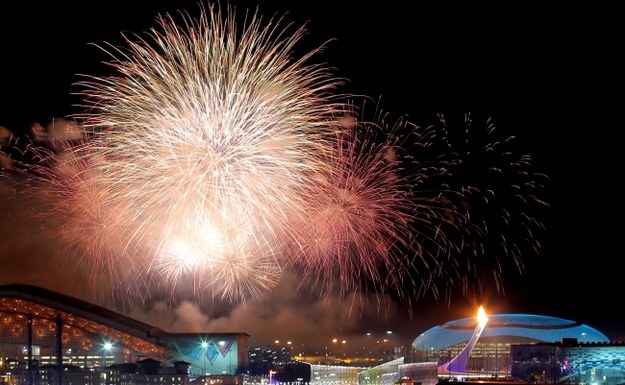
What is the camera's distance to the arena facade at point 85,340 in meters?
54.7

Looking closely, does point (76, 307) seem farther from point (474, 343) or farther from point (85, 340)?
point (474, 343)

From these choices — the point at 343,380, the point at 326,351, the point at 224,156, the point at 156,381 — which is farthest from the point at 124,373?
the point at 326,351

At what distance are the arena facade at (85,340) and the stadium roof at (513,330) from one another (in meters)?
20.7

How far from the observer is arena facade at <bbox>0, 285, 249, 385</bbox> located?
54.7m

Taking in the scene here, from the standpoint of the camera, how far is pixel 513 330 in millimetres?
72000

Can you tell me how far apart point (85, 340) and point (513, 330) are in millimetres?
38044

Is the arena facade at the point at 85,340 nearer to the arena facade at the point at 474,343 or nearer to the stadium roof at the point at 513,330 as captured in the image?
the arena facade at the point at 474,343

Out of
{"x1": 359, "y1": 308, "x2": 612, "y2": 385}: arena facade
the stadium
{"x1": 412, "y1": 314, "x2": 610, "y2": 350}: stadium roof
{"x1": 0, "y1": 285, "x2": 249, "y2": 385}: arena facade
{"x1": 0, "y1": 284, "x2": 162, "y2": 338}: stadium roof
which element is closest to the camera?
the stadium

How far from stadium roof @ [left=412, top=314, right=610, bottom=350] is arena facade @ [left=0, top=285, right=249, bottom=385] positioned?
20717 millimetres

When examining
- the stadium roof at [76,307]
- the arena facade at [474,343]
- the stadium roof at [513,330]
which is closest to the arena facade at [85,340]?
the stadium roof at [76,307]

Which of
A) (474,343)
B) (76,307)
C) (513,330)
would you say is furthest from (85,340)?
(513,330)

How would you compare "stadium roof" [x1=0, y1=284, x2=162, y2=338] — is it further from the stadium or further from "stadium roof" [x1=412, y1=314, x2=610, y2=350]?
"stadium roof" [x1=412, y1=314, x2=610, y2=350]

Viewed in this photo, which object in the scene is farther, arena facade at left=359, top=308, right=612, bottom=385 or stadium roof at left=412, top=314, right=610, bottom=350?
stadium roof at left=412, top=314, right=610, bottom=350

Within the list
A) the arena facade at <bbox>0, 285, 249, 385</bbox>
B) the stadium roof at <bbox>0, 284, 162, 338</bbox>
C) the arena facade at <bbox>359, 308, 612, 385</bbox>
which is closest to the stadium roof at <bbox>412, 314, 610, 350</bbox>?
the arena facade at <bbox>359, 308, 612, 385</bbox>
